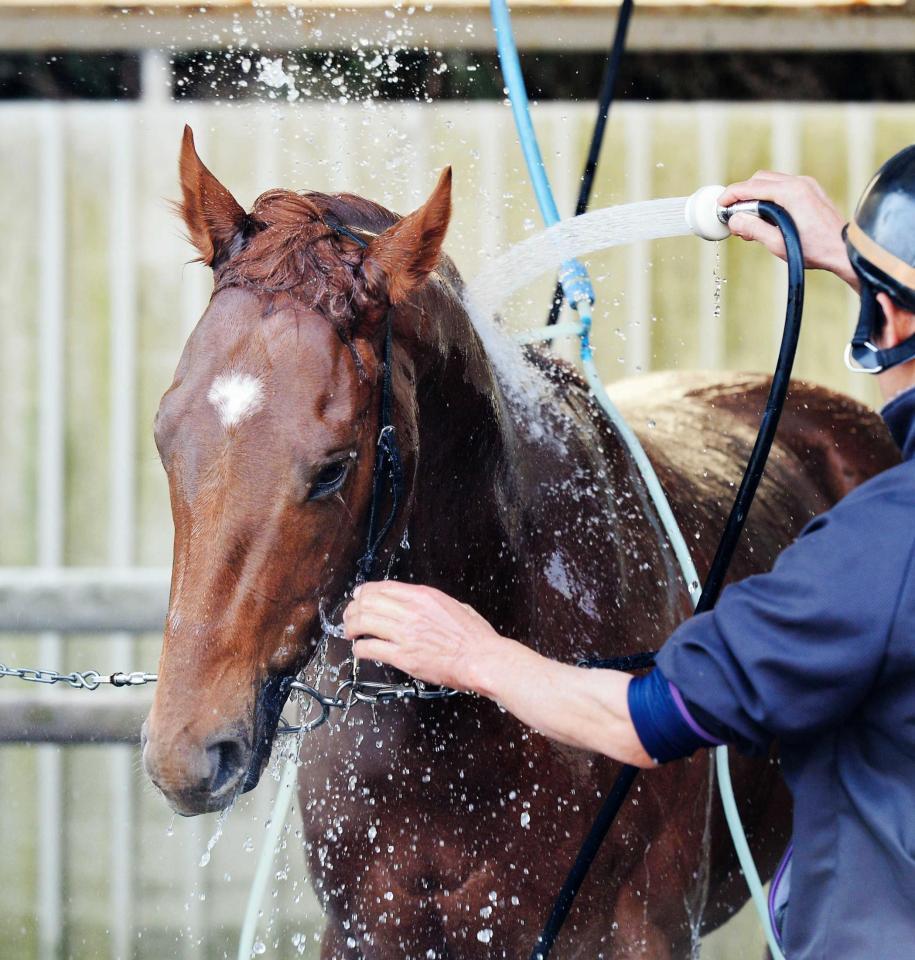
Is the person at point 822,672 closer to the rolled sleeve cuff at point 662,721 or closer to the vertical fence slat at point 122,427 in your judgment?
the rolled sleeve cuff at point 662,721

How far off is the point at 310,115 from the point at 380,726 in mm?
2807

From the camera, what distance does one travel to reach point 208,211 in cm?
167

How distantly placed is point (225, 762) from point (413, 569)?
0.46 metres

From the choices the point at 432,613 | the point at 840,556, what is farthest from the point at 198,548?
the point at 840,556

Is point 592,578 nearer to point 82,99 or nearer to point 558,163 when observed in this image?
point 558,163

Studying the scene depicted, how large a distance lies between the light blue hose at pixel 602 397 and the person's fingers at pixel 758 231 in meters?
0.57

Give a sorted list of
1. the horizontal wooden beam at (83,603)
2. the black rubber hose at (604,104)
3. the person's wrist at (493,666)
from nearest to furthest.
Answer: the person's wrist at (493,666) → the black rubber hose at (604,104) → the horizontal wooden beam at (83,603)

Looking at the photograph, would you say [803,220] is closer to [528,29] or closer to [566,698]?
[566,698]

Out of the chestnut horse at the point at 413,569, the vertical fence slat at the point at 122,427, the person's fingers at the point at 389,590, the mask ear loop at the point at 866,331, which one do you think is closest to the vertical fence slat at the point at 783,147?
the chestnut horse at the point at 413,569

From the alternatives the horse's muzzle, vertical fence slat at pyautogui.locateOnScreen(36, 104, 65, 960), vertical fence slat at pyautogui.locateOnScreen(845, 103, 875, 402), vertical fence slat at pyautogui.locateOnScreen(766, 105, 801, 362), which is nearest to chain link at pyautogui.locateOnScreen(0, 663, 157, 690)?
the horse's muzzle

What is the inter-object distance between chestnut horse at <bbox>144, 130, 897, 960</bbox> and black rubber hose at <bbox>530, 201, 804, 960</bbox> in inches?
7.0

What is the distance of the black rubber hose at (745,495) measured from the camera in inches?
64.0

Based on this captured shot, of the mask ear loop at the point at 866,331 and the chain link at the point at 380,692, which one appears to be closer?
the mask ear loop at the point at 866,331

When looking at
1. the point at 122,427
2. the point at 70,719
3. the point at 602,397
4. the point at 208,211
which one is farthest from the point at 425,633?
the point at 122,427
